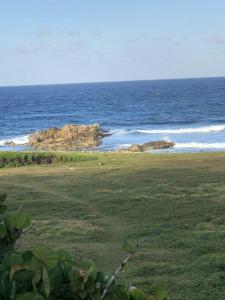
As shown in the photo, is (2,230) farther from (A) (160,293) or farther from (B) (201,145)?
(B) (201,145)

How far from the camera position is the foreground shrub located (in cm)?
193

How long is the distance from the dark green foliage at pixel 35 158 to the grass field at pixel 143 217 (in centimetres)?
682

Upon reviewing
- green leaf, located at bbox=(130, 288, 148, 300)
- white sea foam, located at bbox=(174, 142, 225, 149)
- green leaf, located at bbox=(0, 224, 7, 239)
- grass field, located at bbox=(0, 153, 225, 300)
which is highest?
green leaf, located at bbox=(0, 224, 7, 239)

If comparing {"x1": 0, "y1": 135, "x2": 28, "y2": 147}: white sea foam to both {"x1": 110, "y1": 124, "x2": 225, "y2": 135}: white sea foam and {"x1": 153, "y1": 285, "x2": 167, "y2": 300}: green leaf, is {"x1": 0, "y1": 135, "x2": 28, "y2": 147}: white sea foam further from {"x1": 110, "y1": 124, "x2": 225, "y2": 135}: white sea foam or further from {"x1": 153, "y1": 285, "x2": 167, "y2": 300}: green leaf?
{"x1": 153, "y1": 285, "x2": 167, "y2": 300}: green leaf

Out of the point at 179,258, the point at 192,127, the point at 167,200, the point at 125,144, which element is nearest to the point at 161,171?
the point at 167,200

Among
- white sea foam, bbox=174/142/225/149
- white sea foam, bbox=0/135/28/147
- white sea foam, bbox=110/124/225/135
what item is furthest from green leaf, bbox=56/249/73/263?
white sea foam, bbox=110/124/225/135

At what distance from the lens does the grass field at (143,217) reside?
841 centimetres

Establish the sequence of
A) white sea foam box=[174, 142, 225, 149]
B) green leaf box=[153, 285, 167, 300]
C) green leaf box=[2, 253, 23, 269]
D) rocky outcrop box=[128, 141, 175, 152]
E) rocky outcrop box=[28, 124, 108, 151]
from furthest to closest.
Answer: rocky outcrop box=[28, 124, 108, 151]
rocky outcrop box=[128, 141, 175, 152]
white sea foam box=[174, 142, 225, 149]
green leaf box=[153, 285, 167, 300]
green leaf box=[2, 253, 23, 269]

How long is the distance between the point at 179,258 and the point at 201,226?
222cm

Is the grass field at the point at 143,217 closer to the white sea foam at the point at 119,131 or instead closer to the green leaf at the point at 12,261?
the green leaf at the point at 12,261

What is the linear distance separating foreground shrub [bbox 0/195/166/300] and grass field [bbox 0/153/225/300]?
5.33m

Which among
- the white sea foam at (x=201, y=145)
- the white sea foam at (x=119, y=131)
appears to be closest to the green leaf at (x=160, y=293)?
the white sea foam at (x=201, y=145)

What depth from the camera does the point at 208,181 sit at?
16.4 metres

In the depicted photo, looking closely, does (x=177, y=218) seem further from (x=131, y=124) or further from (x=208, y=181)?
(x=131, y=124)
